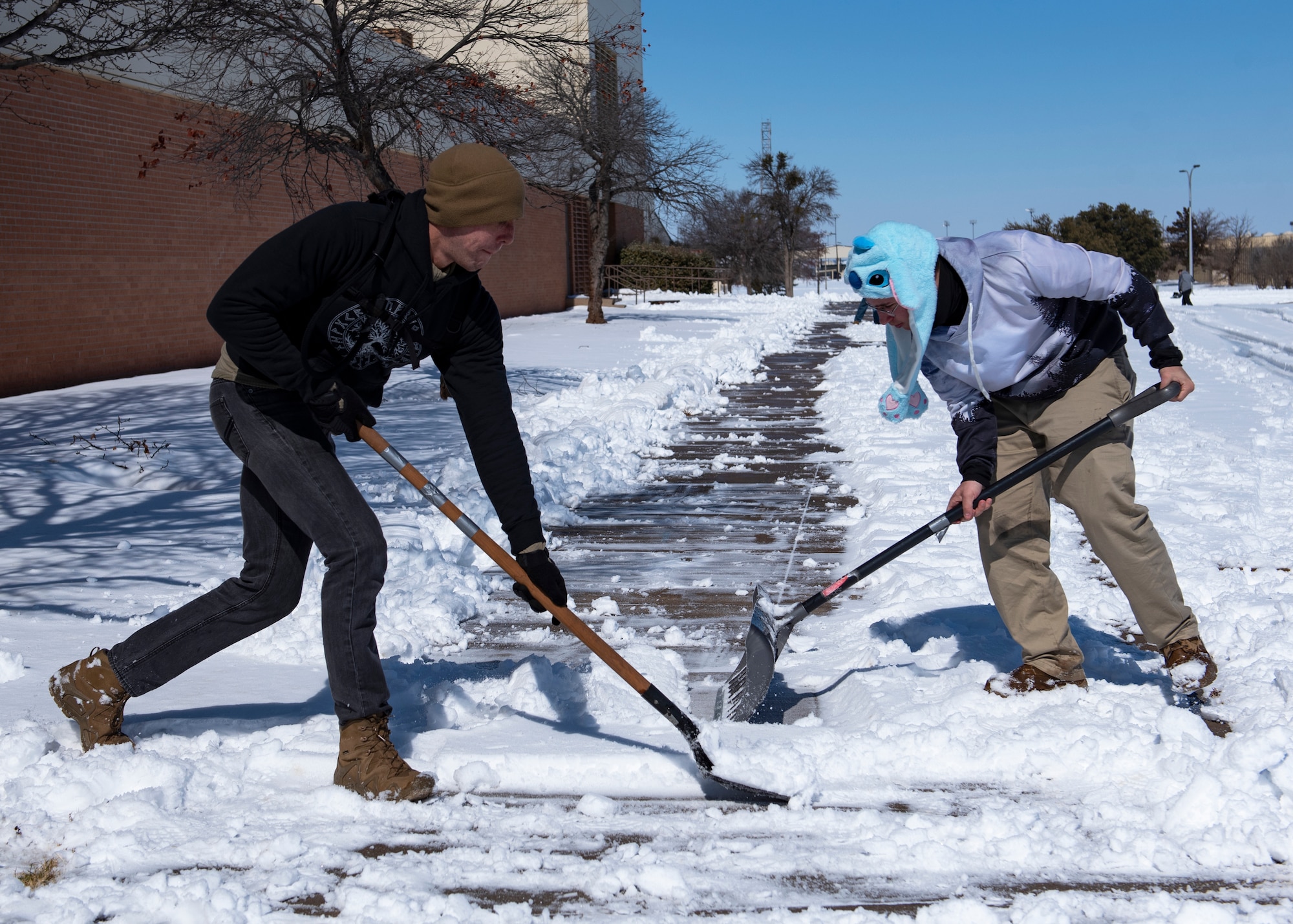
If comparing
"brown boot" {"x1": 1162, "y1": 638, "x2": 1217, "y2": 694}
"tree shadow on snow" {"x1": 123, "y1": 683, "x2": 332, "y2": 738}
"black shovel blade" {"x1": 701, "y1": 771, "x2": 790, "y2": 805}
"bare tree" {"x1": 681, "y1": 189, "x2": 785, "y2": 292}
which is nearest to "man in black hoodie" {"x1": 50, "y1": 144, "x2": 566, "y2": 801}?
"tree shadow on snow" {"x1": 123, "y1": 683, "x2": 332, "y2": 738}

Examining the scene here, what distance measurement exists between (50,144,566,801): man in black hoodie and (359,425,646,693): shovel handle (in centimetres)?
4

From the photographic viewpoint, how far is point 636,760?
3.07 meters

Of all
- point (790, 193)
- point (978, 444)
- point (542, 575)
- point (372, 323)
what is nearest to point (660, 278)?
point (790, 193)

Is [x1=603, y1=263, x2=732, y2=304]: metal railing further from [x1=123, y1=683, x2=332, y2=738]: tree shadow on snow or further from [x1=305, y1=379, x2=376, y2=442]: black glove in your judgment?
[x1=305, y1=379, x2=376, y2=442]: black glove

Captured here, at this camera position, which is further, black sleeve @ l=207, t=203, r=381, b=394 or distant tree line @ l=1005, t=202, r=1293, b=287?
distant tree line @ l=1005, t=202, r=1293, b=287

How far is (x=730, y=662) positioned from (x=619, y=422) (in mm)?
5492

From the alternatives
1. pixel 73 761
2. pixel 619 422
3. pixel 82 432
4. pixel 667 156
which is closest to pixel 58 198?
pixel 82 432

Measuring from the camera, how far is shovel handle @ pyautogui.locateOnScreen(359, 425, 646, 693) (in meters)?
2.93

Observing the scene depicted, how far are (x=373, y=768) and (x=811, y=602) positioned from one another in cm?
159

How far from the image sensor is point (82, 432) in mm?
8953

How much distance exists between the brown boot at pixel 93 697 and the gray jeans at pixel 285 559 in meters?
0.03

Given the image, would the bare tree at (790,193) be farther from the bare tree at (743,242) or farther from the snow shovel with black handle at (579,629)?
the snow shovel with black handle at (579,629)

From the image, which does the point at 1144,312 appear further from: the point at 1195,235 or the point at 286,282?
the point at 1195,235

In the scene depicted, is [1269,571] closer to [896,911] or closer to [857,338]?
[896,911]
